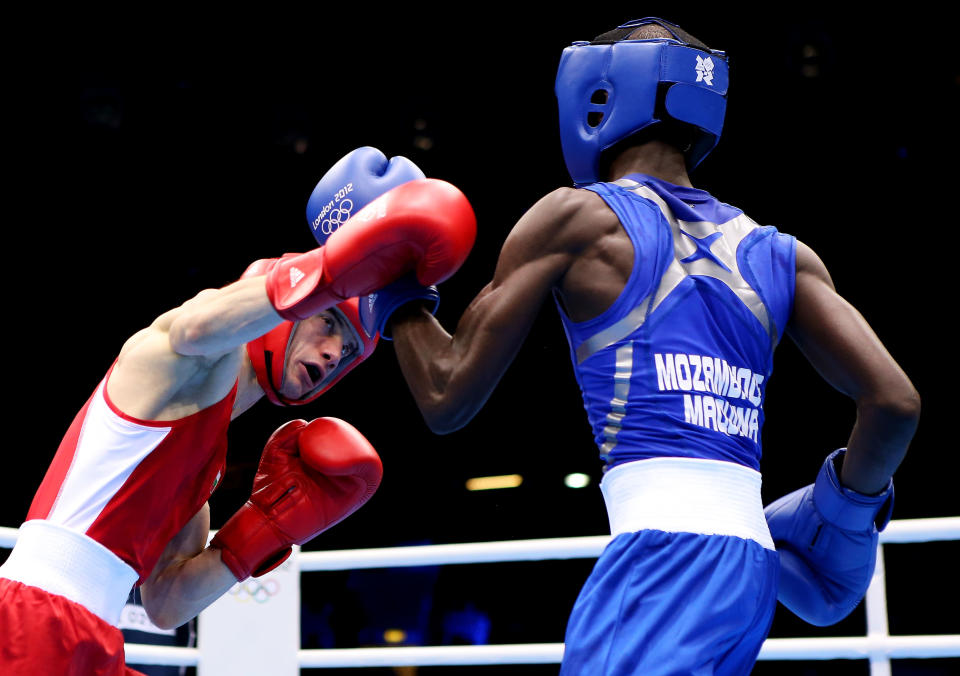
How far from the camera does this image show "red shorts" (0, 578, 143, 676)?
182 centimetres

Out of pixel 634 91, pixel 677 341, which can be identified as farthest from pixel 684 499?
pixel 634 91

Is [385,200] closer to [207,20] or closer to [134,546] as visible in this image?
[134,546]

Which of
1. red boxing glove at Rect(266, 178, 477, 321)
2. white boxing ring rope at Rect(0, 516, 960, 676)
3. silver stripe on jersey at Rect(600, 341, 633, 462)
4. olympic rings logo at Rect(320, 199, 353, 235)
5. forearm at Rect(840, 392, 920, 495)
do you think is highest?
olympic rings logo at Rect(320, 199, 353, 235)

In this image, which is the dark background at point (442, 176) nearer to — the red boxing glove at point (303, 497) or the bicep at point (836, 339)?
the red boxing glove at point (303, 497)

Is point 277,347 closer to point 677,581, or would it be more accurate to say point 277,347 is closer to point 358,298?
point 358,298

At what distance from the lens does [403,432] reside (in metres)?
8.68

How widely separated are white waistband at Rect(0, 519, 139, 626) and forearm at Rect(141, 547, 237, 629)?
29 cm

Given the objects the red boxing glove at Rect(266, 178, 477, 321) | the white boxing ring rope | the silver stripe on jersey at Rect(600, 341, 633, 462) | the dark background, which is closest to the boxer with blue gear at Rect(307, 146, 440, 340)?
the red boxing glove at Rect(266, 178, 477, 321)

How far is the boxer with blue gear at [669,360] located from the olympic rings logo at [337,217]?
39 centimetres

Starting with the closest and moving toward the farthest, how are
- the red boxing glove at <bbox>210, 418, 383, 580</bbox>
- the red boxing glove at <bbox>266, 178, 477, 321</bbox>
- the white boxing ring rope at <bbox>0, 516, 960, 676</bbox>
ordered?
the red boxing glove at <bbox>266, 178, 477, 321</bbox> < the red boxing glove at <bbox>210, 418, 383, 580</bbox> < the white boxing ring rope at <bbox>0, 516, 960, 676</bbox>

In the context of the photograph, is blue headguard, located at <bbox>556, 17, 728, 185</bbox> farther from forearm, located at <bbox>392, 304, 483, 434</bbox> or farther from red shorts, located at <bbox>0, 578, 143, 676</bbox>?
red shorts, located at <bbox>0, 578, 143, 676</bbox>

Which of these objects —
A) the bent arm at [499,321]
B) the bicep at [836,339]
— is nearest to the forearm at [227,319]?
the bent arm at [499,321]

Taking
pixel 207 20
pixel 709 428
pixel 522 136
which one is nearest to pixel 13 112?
pixel 207 20

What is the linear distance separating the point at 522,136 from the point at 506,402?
2.48 m
